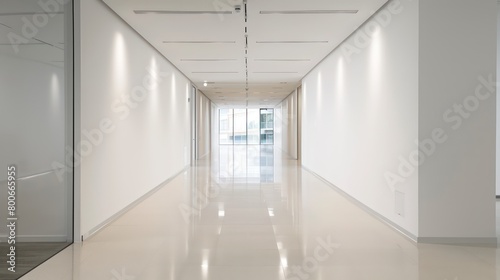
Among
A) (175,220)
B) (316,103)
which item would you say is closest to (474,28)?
(175,220)

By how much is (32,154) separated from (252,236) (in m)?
3.32

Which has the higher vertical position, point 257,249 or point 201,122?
point 201,122

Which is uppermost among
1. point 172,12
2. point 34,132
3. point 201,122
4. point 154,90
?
point 172,12

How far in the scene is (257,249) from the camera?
213 inches

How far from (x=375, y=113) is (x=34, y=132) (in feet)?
18.9

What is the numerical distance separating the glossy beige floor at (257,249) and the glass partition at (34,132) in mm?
478

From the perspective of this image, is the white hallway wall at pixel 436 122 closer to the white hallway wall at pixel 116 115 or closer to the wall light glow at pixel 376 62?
the wall light glow at pixel 376 62

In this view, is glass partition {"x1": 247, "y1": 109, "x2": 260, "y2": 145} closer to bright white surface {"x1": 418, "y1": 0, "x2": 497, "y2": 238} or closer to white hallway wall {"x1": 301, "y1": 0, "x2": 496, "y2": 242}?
white hallway wall {"x1": 301, "y1": 0, "x2": 496, "y2": 242}

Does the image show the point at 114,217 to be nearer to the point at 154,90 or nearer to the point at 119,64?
the point at 119,64

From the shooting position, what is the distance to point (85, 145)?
6.00m

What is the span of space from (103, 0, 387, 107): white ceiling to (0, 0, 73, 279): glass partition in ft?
5.77

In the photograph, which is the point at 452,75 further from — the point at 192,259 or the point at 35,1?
the point at 35,1

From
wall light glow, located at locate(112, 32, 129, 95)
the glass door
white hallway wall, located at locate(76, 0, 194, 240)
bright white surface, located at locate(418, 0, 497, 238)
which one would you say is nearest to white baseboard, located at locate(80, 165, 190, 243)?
white hallway wall, located at locate(76, 0, 194, 240)

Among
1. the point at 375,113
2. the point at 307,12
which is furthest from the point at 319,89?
the point at 307,12
